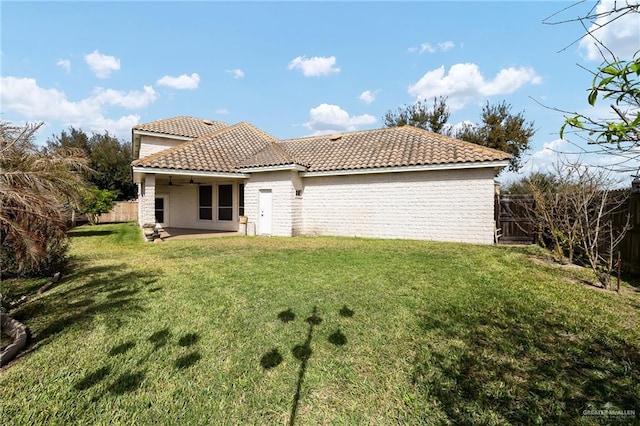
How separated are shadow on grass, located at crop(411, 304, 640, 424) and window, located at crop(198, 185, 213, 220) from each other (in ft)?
54.9

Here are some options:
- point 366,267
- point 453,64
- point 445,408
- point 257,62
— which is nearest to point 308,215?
point 366,267

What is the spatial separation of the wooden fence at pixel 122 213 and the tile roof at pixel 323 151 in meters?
10.3

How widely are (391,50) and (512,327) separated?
47.2 ft

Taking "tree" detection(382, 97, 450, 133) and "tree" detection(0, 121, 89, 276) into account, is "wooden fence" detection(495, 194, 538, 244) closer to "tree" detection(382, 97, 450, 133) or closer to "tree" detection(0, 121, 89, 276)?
"tree" detection(0, 121, 89, 276)

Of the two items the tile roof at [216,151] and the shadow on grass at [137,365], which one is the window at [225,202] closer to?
the tile roof at [216,151]

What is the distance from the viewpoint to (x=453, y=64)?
1656cm

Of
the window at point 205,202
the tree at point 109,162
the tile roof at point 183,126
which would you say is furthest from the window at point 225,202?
the tree at point 109,162

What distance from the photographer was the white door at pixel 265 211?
1530 cm

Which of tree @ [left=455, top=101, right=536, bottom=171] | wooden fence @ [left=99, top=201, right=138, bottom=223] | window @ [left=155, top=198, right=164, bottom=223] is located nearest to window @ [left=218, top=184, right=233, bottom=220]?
window @ [left=155, top=198, right=164, bottom=223]

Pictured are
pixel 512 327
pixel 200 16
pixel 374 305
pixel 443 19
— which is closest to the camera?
pixel 512 327

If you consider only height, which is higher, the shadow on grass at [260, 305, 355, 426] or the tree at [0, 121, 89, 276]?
the tree at [0, 121, 89, 276]

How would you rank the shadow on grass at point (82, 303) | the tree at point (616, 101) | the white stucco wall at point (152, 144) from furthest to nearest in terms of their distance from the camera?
the white stucco wall at point (152, 144) → the shadow on grass at point (82, 303) → the tree at point (616, 101)

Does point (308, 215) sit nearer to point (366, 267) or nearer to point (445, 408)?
point (366, 267)

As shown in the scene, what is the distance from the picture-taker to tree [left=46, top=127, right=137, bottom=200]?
32.2 m
